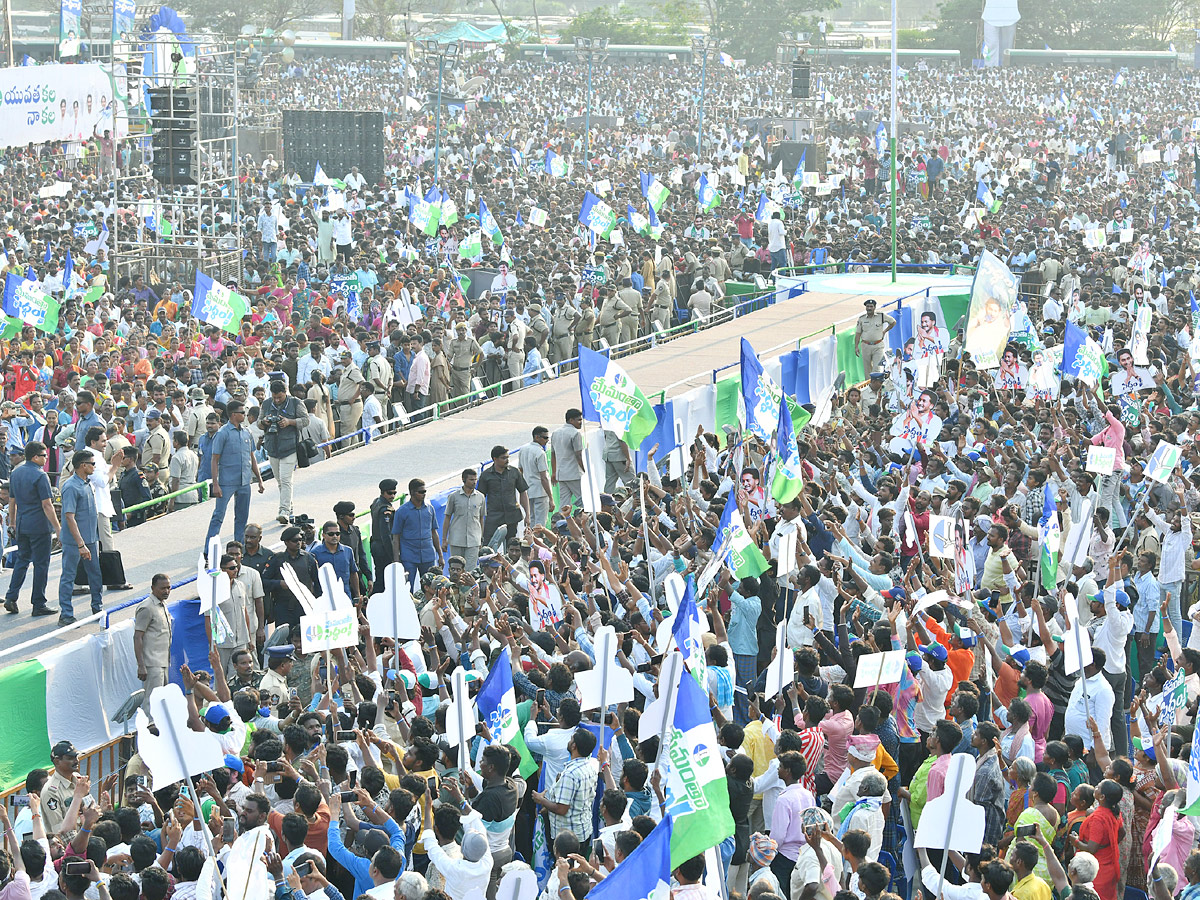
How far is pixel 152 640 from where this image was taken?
10922 mm

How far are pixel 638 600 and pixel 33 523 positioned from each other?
4.59m

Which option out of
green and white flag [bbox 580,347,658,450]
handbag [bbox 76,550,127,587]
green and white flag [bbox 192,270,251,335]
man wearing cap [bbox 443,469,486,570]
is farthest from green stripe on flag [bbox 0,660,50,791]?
green and white flag [bbox 192,270,251,335]

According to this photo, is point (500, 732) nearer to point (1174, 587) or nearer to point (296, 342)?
point (1174, 587)

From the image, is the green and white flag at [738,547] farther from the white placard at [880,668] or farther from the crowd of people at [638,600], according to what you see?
A: the white placard at [880,668]

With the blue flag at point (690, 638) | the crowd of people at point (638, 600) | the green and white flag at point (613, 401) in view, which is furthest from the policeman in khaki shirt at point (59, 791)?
the green and white flag at point (613, 401)

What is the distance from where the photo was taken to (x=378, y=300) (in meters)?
22.8

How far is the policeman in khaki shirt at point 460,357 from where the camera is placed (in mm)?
19188

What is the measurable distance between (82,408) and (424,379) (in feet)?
16.8

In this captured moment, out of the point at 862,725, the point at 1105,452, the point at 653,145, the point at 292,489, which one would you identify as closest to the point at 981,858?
the point at 862,725

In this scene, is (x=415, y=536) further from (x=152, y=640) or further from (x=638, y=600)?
(x=638, y=600)

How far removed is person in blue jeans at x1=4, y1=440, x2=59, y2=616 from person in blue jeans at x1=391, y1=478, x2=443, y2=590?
2.51m

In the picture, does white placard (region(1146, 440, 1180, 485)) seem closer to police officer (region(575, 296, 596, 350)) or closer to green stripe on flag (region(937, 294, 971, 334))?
police officer (region(575, 296, 596, 350))

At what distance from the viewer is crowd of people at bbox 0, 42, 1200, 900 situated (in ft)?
24.3

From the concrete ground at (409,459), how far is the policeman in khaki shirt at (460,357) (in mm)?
341
